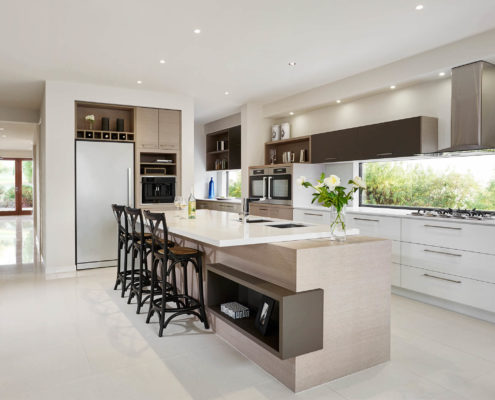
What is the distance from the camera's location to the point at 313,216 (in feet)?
17.2

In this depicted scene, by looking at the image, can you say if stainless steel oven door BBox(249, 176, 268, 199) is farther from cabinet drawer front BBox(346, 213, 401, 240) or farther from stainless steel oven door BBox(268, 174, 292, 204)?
cabinet drawer front BBox(346, 213, 401, 240)

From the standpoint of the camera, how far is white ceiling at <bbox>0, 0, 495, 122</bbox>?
10.3 feet

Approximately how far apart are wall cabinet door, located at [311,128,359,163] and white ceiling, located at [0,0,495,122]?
2.50 feet

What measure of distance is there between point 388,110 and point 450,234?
1.94m

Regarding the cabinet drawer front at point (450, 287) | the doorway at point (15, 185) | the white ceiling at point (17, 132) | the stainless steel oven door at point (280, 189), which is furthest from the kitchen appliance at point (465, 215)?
the doorway at point (15, 185)

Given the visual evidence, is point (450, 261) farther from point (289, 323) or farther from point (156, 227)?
point (156, 227)

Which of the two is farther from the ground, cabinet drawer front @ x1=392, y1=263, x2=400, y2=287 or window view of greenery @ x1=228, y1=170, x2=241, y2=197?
window view of greenery @ x1=228, y1=170, x2=241, y2=197

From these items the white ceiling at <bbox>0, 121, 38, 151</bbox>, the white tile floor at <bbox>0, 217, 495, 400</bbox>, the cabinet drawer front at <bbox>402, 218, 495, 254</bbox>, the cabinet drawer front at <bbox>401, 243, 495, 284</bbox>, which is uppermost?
the white ceiling at <bbox>0, 121, 38, 151</bbox>

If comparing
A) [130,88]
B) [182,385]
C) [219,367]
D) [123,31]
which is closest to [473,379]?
[219,367]

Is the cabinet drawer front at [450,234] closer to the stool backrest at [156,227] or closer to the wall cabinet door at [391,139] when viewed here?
the wall cabinet door at [391,139]

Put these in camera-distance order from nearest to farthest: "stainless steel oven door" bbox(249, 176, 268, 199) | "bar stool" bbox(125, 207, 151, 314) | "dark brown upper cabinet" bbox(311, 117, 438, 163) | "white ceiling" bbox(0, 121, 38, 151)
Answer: "bar stool" bbox(125, 207, 151, 314)
"dark brown upper cabinet" bbox(311, 117, 438, 163)
"stainless steel oven door" bbox(249, 176, 268, 199)
"white ceiling" bbox(0, 121, 38, 151)

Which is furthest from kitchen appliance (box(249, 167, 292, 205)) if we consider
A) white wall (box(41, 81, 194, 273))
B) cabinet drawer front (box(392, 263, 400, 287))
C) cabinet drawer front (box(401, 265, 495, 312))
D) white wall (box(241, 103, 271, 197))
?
white wall (box(41, 81, 194, 273))

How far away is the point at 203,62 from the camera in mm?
4500

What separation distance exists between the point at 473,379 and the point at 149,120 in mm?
5193
